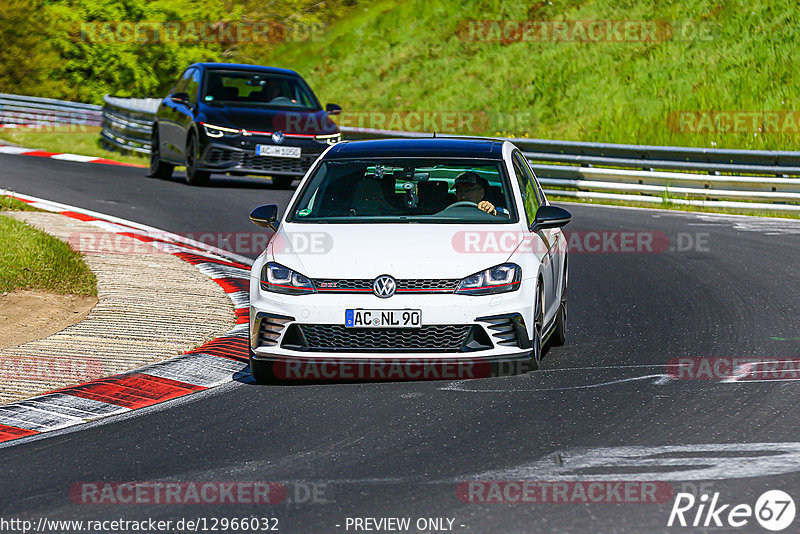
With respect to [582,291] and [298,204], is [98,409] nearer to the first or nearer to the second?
[298,204]

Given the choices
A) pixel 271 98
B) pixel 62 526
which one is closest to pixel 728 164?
pixel 271 98

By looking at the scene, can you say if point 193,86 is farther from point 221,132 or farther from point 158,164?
point 221,132

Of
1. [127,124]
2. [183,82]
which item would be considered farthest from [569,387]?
[127,124]

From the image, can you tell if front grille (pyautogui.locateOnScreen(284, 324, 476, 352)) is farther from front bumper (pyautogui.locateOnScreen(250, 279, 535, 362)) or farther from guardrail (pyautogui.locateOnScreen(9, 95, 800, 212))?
guardrail (pyautogui.locateOnScreen(9, 95, 800, 212))

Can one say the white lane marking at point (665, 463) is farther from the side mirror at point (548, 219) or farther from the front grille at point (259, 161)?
the front grille at point (259, 161)

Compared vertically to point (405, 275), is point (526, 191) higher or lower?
higher

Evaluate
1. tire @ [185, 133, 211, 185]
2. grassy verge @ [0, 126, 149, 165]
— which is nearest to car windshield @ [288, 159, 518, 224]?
tire @ [185, 133, 211, 185]

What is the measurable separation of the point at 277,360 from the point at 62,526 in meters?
2.92

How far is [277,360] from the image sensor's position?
8016mm

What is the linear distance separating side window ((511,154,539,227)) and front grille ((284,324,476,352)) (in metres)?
1.31

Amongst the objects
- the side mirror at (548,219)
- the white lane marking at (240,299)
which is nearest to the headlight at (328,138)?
the white lane marking at (240,299)

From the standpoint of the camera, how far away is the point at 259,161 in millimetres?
19375

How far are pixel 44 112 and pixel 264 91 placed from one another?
1466 cm

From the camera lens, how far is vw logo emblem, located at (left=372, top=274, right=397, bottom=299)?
306 inches
